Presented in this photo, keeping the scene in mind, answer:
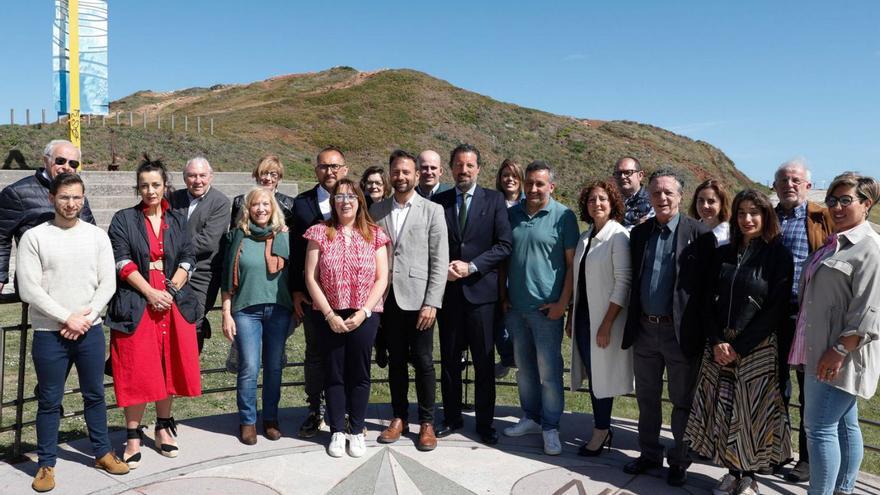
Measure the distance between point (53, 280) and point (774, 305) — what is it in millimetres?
4470

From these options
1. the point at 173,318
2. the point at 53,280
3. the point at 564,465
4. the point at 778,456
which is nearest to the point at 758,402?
the point at 778,456

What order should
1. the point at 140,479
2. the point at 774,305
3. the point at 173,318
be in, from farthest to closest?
1. the point at 173,318
2. the point at 140,479
3. the point at 774,305

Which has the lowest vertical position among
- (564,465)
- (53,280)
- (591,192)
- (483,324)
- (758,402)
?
(564,465)

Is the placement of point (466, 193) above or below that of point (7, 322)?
above

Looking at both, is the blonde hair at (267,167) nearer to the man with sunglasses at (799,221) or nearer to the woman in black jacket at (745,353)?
the woman in black jacket at (745,353)

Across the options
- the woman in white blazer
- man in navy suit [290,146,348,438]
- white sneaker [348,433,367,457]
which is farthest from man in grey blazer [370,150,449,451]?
the woman in white blazer

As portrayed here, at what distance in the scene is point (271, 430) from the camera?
518cm

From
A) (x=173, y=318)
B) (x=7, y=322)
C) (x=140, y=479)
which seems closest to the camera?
(x=140, y=479)

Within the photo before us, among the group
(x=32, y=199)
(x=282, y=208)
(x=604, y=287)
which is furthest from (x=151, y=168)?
(x=604, y=287)

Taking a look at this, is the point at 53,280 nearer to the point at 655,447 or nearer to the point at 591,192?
the point at 591,192

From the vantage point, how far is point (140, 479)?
439 cm

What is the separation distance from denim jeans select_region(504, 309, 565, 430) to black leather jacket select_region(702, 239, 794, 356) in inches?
48.4

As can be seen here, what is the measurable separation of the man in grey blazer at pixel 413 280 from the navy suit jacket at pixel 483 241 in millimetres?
186

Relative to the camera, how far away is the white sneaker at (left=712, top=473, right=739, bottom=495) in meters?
4.31
